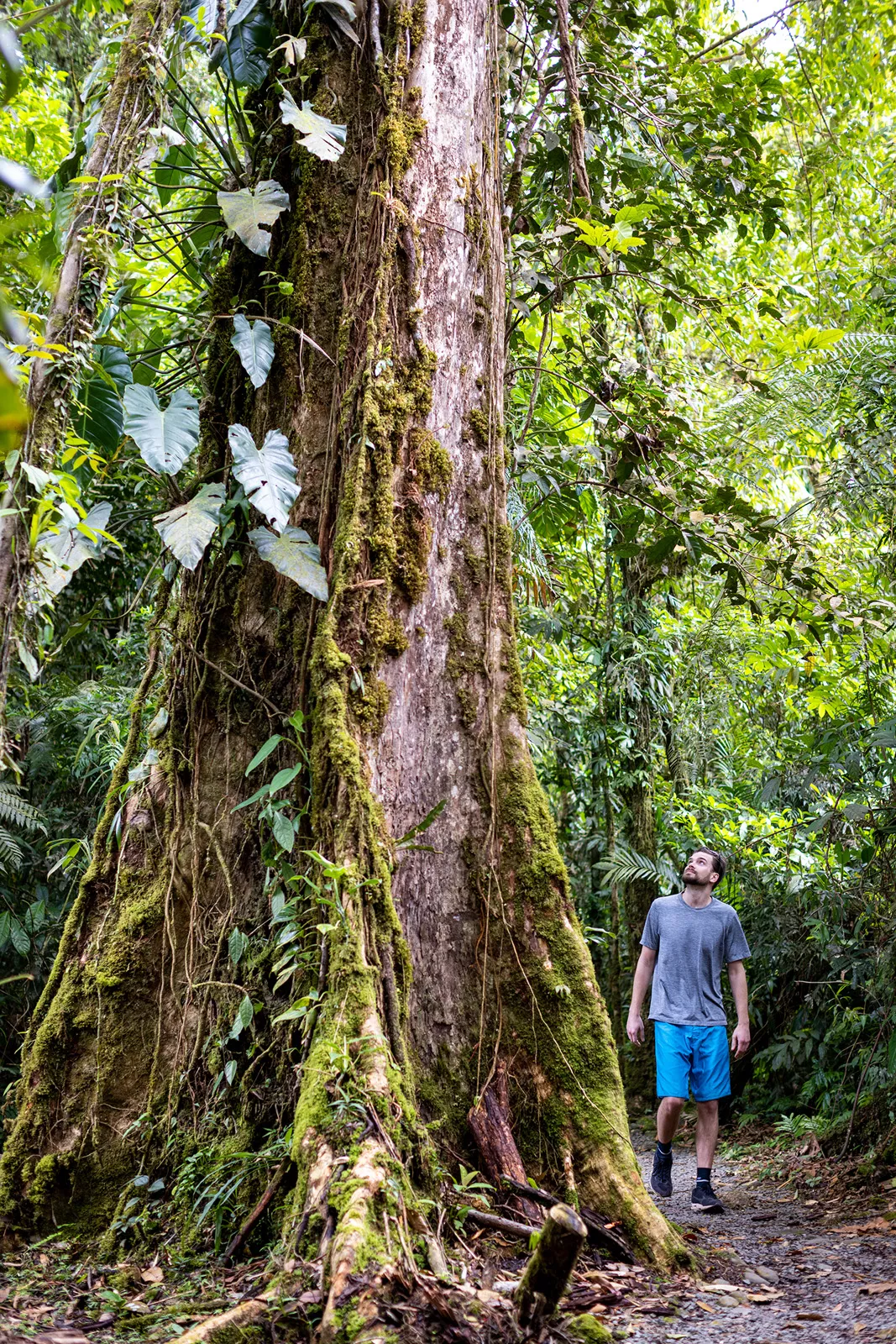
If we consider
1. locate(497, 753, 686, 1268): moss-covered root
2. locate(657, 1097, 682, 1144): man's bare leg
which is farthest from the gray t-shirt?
locate(497, 753, 686, 1268): moss-covered root

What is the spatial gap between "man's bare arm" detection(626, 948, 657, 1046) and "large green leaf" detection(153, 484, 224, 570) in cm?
308

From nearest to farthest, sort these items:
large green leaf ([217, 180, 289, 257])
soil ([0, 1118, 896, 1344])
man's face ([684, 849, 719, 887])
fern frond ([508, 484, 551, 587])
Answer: soil ([0, 1118, 896, 1344]) → large green leaf ([217, 180, 289, 257]) → man's face ([684, 849, 719, 887]) → fern frond ([508, 484, 551, 587])

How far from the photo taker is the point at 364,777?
2.84 m

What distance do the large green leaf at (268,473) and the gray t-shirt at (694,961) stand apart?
296 centimetres

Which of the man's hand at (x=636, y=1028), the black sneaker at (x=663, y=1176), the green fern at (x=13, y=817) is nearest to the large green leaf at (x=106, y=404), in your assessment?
the green fern at (x=13, y=817)

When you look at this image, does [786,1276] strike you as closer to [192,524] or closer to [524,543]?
[192,524]

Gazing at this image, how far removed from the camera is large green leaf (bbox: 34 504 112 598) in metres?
2.63

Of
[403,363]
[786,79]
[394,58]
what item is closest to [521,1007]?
[403,363]

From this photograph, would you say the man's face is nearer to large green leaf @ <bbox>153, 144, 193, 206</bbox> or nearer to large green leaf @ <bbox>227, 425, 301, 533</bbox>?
large green leaf @ <bbox>227, 425, 301, 533</bbox>

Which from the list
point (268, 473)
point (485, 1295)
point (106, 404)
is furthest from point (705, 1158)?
point (106, 404)

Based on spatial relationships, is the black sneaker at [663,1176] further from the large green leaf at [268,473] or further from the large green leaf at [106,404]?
the large green leaf at [106,404]

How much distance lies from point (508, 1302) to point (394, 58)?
3605mm

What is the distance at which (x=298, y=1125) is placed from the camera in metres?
2.32

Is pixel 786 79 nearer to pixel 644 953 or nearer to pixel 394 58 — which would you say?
pixel 394 58
